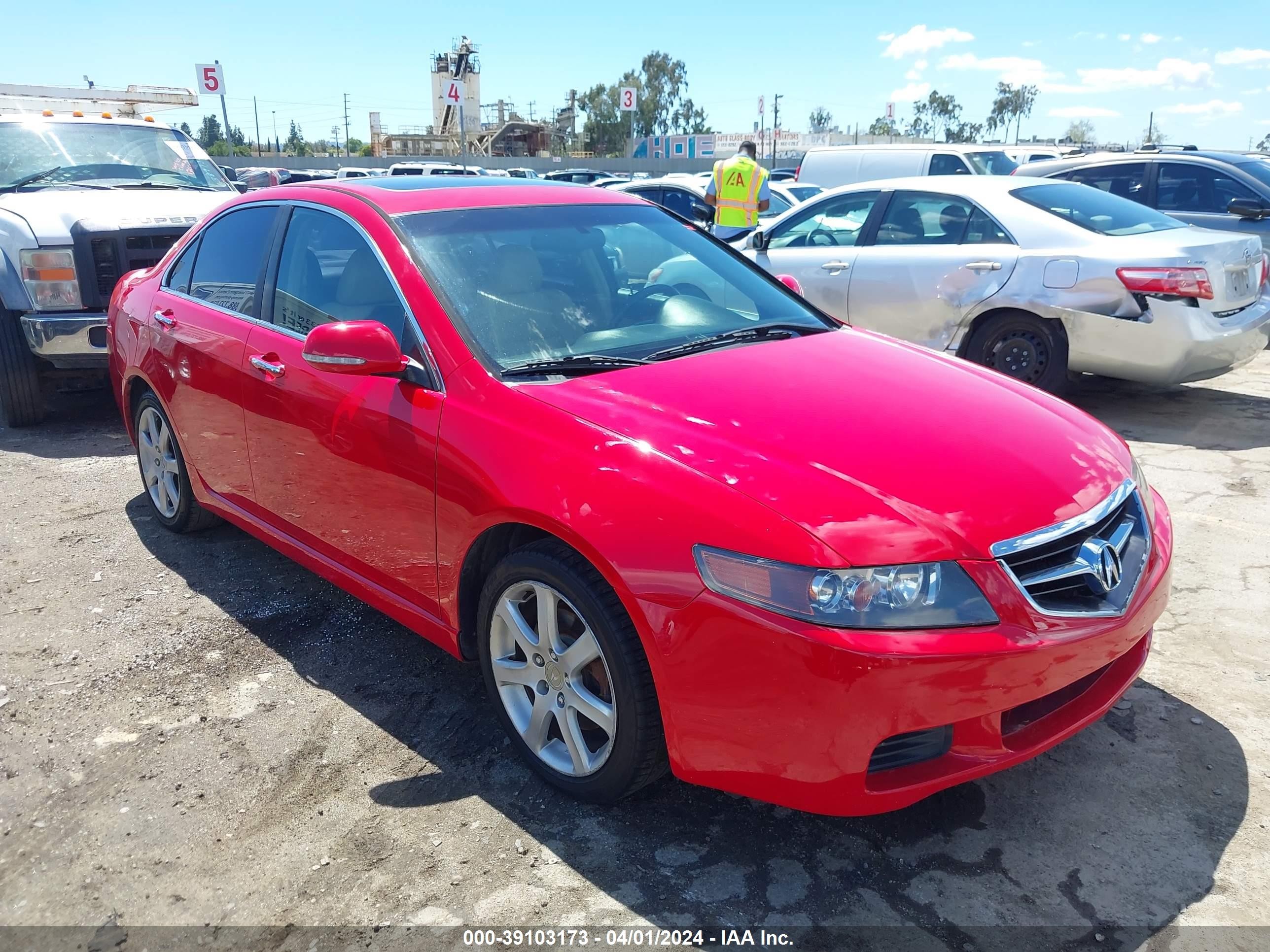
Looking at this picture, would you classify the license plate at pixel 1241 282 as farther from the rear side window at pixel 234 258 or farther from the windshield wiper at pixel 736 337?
the rear side window at pixel 234 258

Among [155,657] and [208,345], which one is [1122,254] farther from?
[155,657]

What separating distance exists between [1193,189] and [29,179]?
966 cm

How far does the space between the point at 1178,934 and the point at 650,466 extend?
158 cm

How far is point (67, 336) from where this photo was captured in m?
6.21

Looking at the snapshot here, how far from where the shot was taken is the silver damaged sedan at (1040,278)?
584 centimetres

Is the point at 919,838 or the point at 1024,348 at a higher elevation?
the point at 1024,348

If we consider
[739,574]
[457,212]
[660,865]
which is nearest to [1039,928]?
[660,865]

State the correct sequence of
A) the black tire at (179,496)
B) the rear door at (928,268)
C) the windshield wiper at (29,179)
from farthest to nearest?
the windshield wiper at (29,179) → the rear door at (928,268) → the black tire at (179,496)

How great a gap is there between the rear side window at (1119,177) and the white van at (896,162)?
2529 millimetres

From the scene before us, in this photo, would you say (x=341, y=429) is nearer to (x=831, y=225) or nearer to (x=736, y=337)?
(x=736, y=337)

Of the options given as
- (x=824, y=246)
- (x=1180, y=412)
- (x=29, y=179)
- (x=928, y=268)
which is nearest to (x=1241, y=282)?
(x=1180, y=412)

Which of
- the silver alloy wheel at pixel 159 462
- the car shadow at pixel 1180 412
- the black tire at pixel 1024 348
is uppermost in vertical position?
the black tire at pixel 1024 348

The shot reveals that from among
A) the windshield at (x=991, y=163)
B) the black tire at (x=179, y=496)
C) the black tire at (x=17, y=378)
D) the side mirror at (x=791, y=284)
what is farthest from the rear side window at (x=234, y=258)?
the windshield at (x=991, y=163)

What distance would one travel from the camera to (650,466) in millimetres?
2326
